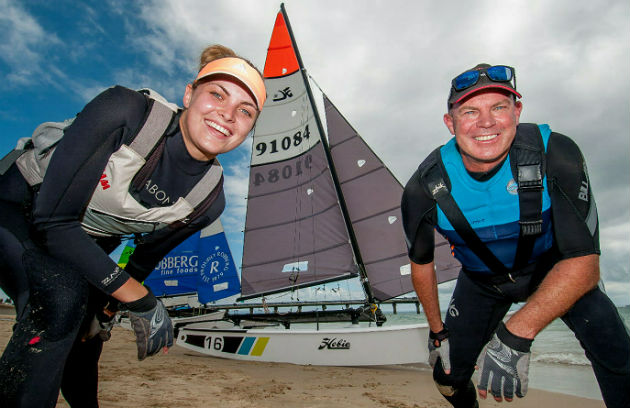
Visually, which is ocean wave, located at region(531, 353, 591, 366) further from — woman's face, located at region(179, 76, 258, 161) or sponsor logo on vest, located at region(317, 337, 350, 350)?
woman's face, located at region(179, 76, 258, 161)

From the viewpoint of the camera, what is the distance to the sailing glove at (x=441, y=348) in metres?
2.44

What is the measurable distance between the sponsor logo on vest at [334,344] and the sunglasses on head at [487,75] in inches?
230

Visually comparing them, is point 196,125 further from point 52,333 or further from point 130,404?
point 130,404

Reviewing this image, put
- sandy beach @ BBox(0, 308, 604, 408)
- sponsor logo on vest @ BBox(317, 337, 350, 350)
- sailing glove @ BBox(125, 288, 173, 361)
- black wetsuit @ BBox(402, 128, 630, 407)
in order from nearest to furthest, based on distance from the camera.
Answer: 1. sailing glove @ BBox(125, 288, 173, 361)
2. black wetsuit @ BBox(402, 128, 630, 407)
3. sandy beach @ BBox(0, 308, 604, 408)
4. sponsor logo on vest @ BBox(317, 337, 350, 350)

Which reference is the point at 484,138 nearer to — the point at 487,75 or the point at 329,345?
the point at 487,75

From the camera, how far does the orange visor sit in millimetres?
1796

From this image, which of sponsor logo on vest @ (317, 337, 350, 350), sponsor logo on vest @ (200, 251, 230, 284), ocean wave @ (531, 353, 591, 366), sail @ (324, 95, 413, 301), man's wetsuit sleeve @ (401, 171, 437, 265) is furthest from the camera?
sponsor logo on vest @ (200, 251, 230, 284)

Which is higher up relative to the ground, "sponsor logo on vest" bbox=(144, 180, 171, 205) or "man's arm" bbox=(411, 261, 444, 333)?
"sponsor logo on vest" bbox=(144, 180, 171, 205)

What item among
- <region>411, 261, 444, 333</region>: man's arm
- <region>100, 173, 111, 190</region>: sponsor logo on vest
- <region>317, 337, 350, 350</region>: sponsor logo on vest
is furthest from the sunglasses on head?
<region>317, 337, 350, 350</region>: sponsor logo on vest

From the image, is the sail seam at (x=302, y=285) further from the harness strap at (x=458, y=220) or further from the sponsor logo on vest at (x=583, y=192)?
the sponsor logo on vest at (x=583, y=192)

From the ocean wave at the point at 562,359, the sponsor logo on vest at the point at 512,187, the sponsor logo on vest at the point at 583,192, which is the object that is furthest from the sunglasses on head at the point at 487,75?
the ocean wave at the point at 562,359

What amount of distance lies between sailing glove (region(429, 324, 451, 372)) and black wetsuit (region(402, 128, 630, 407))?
61 mm

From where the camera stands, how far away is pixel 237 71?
1.81 meters

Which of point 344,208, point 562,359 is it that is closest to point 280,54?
point 344,208
